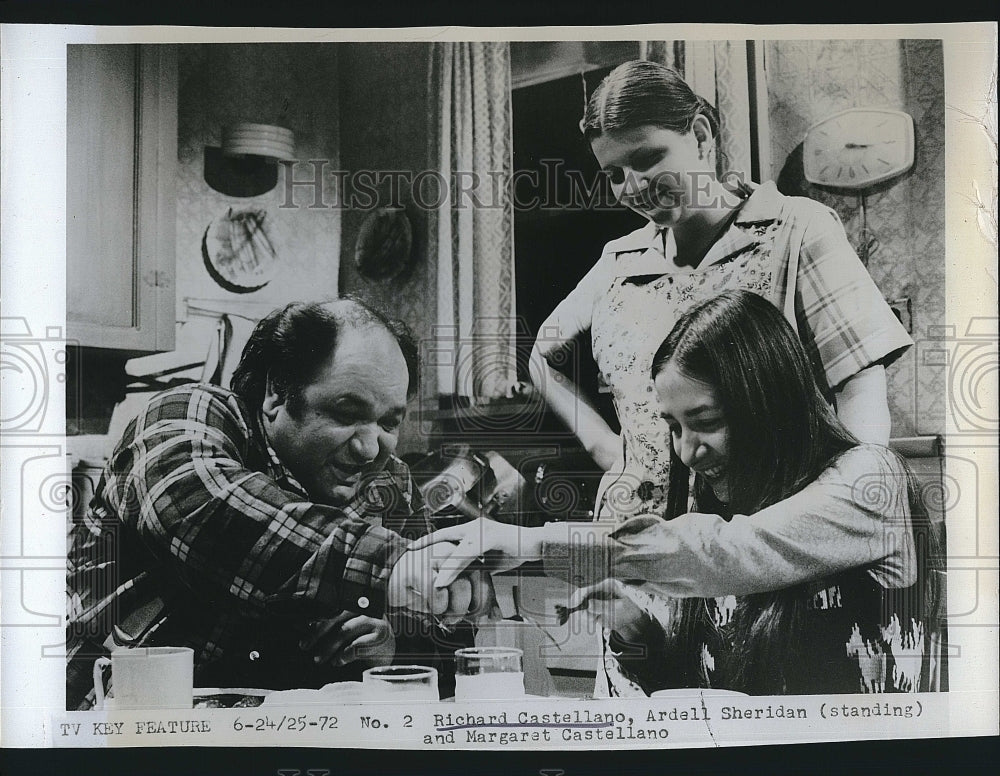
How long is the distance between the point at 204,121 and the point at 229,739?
5.71 ft

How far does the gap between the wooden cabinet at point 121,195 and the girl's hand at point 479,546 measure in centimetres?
95

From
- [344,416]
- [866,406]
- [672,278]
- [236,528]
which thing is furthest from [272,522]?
[866,406]

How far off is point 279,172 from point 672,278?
116cm

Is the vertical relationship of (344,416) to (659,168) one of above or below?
below

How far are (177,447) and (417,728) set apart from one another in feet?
3.40

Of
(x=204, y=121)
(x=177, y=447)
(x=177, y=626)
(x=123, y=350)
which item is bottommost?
(x=177, y=626)

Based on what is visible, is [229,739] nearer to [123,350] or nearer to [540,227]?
[123,350]

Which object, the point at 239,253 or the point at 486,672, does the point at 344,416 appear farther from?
the point at 486,672

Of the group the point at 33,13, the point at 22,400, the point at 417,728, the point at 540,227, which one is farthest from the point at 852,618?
the point at 33,13

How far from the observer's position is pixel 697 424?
239 cm

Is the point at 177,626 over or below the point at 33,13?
below

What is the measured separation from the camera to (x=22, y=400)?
7.89 ft

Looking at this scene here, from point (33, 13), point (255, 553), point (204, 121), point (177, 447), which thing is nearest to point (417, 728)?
point (255, 553)

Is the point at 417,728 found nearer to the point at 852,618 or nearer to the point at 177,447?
the point at 177,447
